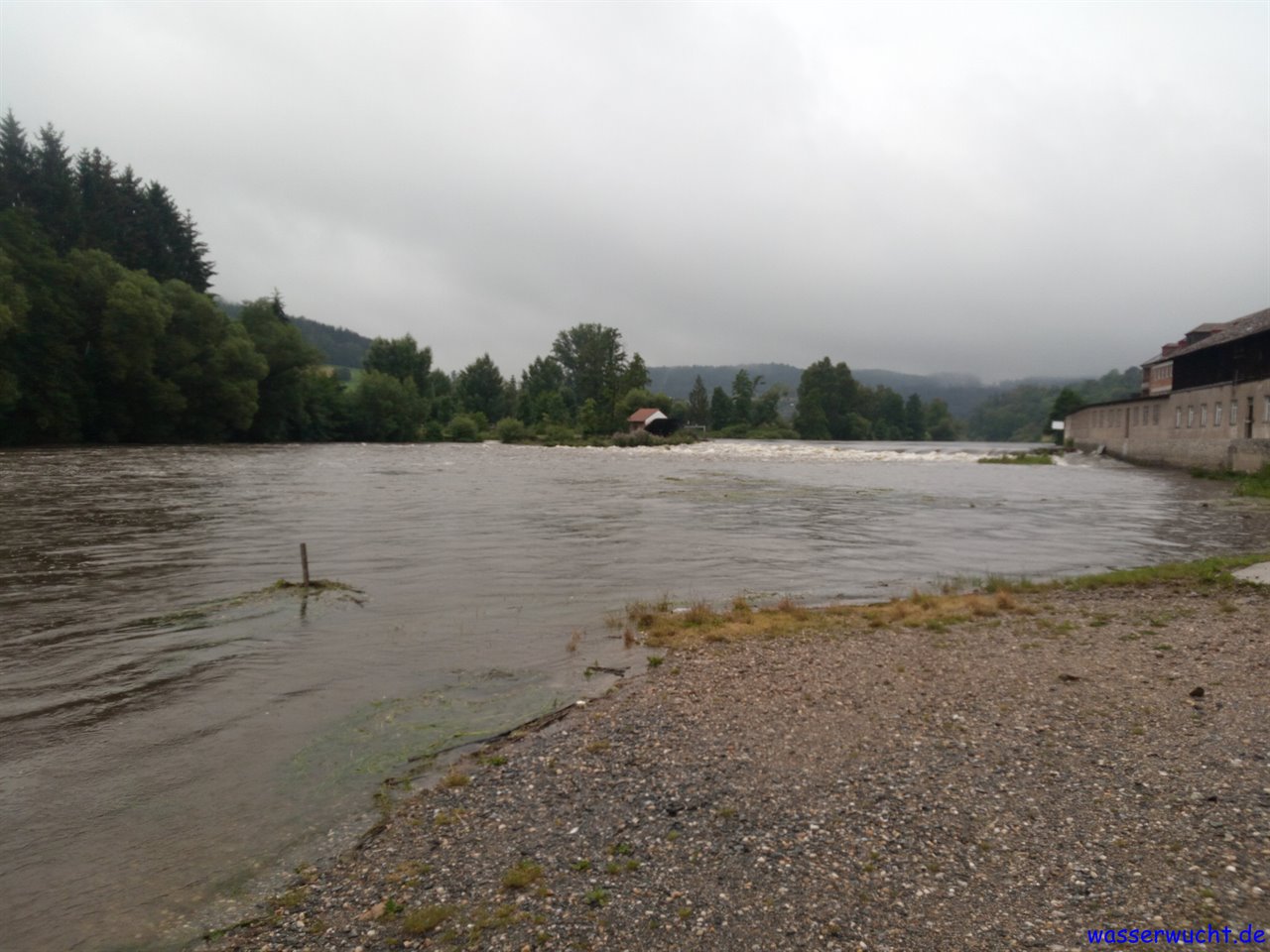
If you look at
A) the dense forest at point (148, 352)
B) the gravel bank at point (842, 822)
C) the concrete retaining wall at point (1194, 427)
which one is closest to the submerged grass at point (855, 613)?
the gravel bank at point (842, 822)

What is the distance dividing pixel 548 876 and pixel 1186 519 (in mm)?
30911

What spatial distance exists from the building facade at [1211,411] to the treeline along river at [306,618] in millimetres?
11401

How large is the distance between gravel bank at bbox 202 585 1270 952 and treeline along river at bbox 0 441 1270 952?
116cm

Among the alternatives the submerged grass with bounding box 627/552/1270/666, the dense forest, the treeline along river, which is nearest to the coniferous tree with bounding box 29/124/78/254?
the dense forest

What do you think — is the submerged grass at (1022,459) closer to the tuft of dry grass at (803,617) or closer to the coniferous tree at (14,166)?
the tuft of dry grass at (803,617)

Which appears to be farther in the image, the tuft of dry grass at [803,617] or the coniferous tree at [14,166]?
the coniferous tree at [14,166]

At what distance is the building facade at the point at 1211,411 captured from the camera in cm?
4522

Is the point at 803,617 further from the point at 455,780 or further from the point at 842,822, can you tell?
the point at 455,780

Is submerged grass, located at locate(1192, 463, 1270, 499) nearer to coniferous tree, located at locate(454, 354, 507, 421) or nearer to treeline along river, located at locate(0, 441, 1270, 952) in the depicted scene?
treeline along river, located at locate(0, 441, 1270, 952)

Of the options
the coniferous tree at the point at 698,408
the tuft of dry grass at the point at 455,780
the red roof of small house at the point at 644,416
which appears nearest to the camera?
the tuft of dry grass at the point at 455,780

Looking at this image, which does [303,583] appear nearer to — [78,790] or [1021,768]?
[78,790]

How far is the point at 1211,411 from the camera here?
51.6 m

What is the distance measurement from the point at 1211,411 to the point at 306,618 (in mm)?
59897

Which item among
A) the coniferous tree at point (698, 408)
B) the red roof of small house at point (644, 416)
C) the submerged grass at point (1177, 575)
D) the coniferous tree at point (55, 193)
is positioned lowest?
the submerged grass at point (1177, 575)
